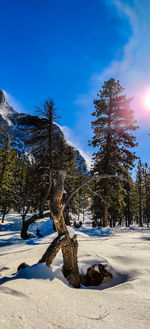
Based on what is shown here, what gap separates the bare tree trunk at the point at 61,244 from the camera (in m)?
3.63

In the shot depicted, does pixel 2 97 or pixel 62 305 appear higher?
pixel 2 97

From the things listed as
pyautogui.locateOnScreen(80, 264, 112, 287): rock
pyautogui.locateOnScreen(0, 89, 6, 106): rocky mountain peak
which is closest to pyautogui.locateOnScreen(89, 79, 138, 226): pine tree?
pyautogui.locateOnScreen(80, 264, 112, 287): rock

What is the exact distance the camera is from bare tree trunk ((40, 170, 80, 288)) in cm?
363

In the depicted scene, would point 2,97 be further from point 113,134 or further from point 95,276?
point 95,276

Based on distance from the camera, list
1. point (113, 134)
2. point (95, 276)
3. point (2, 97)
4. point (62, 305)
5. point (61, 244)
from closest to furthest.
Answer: point (62, 305), point (61, 244), point (95, 276), point (113, 134), point (2, 97)

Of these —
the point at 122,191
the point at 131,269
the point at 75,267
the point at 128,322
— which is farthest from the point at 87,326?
the point at 122,191

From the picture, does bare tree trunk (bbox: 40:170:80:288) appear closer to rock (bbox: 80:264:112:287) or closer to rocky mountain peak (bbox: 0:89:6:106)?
rock (bbox: 80:264:112:287)

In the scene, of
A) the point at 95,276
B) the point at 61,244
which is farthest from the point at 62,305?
the point at 95,276

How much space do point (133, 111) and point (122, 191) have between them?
8.50 metres

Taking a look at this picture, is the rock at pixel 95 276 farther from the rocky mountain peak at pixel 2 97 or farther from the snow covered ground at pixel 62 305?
the rocky mountain peak at pixel 2 97

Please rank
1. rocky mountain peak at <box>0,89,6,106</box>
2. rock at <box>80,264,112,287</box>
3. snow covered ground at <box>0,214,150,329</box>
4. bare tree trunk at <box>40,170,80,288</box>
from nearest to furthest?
snow covered ground at <box>0,214,150,329</box> → bare tree trunk at <box>40,170,80,288</box> → rock at <box>80,264,112,287</box> → rocky mountain peak at <box>0,89,6,106</box>

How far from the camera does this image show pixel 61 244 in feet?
12.0

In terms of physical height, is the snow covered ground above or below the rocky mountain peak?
below

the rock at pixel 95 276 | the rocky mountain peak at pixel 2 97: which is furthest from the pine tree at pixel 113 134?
the rocky mountain peak at pixel 2 97
